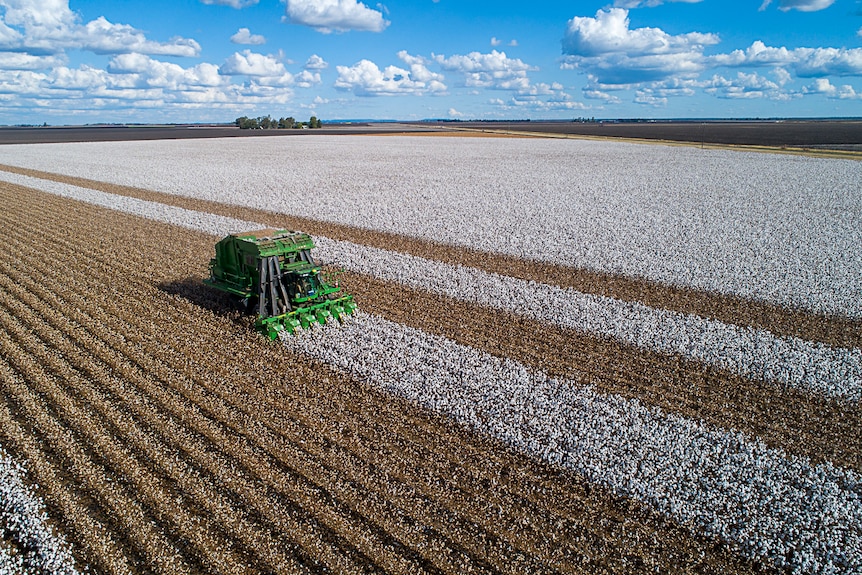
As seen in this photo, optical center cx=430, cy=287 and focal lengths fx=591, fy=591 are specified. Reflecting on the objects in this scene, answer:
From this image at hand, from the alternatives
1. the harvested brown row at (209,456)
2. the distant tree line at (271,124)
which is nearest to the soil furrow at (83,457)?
the harvested brown row at (209,456)

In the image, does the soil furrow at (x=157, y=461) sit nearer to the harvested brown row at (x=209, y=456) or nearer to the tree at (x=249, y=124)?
the harvested brown row at (x=209, y=456)

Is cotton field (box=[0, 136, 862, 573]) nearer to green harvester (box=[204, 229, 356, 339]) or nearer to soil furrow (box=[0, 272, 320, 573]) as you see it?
soil furrow (box=[0, 272, 320, 573])

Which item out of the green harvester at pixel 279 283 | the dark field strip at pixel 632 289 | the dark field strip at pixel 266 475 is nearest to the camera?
the dark field strip at pixel 266 475

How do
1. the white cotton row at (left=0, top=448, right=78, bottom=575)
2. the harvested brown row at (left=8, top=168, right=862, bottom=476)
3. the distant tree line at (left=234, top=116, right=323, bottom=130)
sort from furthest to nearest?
the distant tree line at (left=234, top=116, right=323, bottom=130) < the harvested brown row at (left=8, top=168, right=862, bottom=476) < the white cotton row at (left=0, top=448, right=78, bottom=575)

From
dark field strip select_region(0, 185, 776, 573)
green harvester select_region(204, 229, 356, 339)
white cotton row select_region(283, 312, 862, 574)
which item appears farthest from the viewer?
green harvester select_region(204, 229, 356, 339)

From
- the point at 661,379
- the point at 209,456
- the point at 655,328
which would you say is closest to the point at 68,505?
the point at 209,456

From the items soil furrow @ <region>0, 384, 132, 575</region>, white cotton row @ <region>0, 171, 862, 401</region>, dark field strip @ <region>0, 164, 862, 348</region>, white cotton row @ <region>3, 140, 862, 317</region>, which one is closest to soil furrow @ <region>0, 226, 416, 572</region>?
soil furrow @ <region>0, 384, 132, 575</region>
